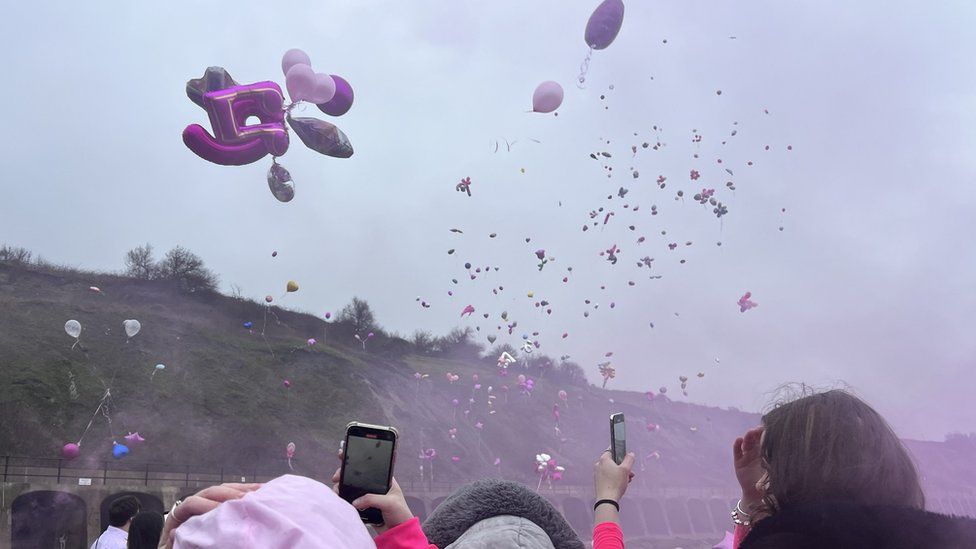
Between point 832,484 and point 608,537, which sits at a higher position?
point 832,484

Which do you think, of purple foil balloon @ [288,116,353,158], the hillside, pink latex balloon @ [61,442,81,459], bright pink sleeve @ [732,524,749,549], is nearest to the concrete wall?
bright pink sleeve @ [732,524,749,549]

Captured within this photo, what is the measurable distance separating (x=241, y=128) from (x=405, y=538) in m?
11.1

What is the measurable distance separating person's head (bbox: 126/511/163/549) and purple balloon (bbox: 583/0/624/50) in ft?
38.8

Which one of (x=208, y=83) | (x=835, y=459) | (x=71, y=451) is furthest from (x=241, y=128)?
(x=71, y=451)

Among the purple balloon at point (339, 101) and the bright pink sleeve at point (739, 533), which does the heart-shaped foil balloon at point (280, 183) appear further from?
the bright pink sleeve at point (739, 533)

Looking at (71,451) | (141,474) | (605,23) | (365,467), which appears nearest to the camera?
(365,467)

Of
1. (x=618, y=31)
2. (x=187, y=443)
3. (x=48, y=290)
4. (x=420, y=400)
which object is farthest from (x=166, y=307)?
(x=618, y=31)

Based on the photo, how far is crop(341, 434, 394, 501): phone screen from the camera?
1804 mm

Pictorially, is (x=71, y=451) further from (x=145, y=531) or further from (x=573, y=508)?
(x=573, y=508)

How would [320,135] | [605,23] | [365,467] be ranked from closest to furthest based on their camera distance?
[365,467] < [320,135] < [605,23]

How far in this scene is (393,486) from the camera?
187 centimetres

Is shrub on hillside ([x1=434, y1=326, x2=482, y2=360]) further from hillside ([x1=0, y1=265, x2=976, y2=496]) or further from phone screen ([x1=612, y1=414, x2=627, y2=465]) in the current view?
phone screen ([x1=612, y1=414, x2=627, y2=465])

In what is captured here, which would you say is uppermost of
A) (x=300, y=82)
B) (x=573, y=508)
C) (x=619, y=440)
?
(x=300, y=82)

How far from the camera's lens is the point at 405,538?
5.40 ft
